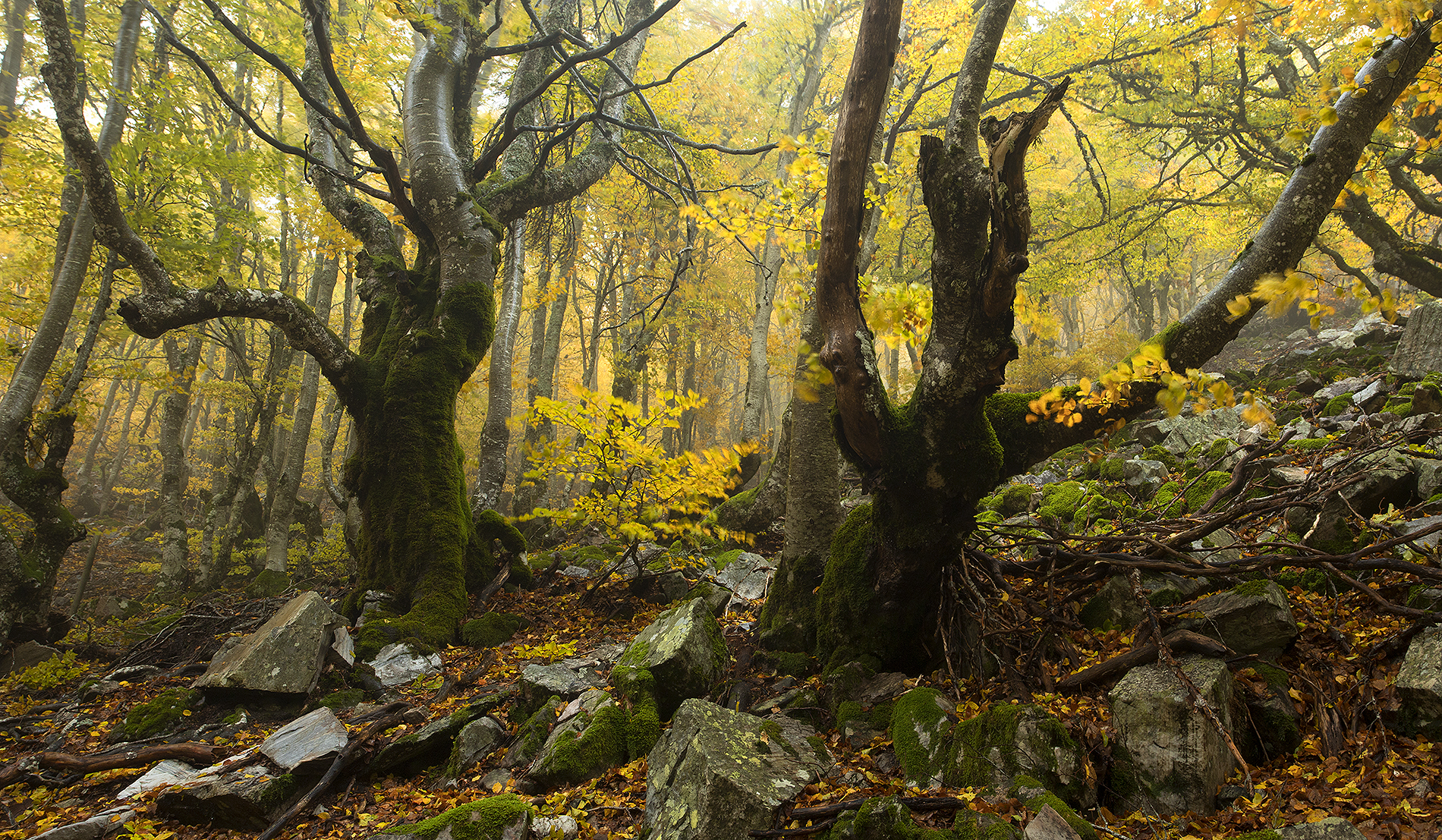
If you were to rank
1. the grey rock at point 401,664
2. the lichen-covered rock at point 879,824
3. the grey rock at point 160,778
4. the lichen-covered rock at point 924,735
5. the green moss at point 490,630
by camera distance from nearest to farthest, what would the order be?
1. the lichen-covered rock at point 879,824
2. the lichen-covered rock at point 924,735
3. the grey rock at point 160,778
4. the grey rock at point 401,664
5. the green moss at point 490,630

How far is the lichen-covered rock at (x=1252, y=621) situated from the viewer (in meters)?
2.80

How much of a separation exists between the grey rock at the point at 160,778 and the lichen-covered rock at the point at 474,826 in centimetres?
191

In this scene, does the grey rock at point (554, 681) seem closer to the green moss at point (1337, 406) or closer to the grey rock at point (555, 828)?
the grey rock at point (555, 828)

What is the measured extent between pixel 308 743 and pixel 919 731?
3.43 m

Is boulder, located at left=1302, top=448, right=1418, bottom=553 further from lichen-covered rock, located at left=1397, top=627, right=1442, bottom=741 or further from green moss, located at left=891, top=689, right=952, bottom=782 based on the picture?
green moss, located at left=891, top=689, right=952, bottom=782

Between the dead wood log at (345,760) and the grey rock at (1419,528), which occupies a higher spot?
the grey rock at (1419,528)

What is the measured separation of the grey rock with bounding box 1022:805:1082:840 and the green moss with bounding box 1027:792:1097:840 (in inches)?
0.7

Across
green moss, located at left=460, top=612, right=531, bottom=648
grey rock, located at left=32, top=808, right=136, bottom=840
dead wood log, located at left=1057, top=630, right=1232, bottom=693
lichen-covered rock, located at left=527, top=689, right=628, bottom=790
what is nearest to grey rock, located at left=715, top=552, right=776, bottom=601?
green moss, located at left=460, top=612, right=531, bottom=648

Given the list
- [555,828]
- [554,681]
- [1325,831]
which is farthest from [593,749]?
[1325,831]

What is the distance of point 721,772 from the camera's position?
2.50 meters

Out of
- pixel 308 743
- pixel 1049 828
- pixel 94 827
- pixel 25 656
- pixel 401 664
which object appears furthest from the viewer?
pixel 25 656

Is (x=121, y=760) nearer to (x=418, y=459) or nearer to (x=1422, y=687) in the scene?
(x=418, y=459)

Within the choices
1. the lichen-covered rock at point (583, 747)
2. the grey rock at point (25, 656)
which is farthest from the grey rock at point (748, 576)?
the grey rock at point (25, 656)

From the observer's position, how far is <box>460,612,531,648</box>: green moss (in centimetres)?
533
